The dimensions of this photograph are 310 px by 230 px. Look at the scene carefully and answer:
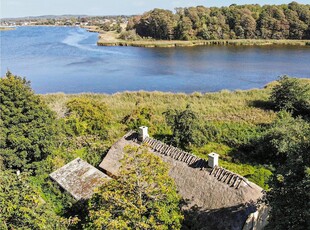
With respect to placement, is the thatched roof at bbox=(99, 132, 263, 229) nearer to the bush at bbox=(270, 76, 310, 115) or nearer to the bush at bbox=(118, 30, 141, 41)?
the bush at bbox=(270, 76, 310, 115)

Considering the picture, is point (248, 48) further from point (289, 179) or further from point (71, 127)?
point (289, 179)

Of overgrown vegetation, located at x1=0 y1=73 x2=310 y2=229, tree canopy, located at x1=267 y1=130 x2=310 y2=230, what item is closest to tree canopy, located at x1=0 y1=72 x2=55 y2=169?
overgrown vegetation, located at x1=0 y1=73 x2=310 y2=229

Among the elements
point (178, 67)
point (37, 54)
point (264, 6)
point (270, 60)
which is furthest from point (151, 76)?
point (264, 6)

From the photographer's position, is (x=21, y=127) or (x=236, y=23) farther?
(x=236, y=23)

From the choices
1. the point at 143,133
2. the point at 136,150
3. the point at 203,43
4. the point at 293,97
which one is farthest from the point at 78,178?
the point at 203,43

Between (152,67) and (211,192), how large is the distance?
5228 centimetres

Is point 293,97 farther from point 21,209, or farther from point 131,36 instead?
point 131,36

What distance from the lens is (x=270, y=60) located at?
69.2 metres

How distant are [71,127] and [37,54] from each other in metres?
63.8

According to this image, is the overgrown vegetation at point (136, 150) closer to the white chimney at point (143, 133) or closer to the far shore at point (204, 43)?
the white chimney at point (143, 133)

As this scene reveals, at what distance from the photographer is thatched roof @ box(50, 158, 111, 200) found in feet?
53.0

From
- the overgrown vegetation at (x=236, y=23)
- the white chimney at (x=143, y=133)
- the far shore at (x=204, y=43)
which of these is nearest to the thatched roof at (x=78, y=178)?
the white chimney at (x=143, y=133)

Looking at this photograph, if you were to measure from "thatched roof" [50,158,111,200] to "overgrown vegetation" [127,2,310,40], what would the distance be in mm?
87756

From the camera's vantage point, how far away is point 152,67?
64312 mm
